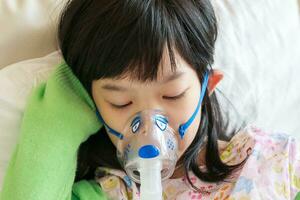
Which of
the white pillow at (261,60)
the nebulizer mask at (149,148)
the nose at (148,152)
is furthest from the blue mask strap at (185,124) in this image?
the white pillow at (261,60)

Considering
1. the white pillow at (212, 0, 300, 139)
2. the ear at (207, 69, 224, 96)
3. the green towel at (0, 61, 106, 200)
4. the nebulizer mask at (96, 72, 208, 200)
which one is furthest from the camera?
the white pillow at (212, 0, 300, 139)

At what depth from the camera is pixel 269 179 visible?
123 centimetres

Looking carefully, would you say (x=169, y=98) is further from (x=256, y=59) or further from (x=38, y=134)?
(x=256, y=59)

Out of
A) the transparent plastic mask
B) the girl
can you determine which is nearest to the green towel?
the girl

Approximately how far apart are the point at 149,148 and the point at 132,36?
194mm

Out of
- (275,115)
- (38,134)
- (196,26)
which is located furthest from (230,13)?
(38,134)

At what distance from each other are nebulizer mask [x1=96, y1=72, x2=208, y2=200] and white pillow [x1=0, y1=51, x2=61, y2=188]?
0.22 metres

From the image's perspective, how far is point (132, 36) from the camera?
3.44ft

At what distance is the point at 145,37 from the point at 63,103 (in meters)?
0.23

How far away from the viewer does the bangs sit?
3.45ft

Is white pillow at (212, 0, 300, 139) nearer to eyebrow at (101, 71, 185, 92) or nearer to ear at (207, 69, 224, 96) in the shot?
ear at (207, 69, 224, 96)

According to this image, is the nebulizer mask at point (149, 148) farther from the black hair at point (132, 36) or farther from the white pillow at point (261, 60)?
the white pillow at point (261, 60)

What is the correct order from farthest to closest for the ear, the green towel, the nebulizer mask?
the ear < the green towel < the nebulizer mask

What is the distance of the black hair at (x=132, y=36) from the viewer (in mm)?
1054
